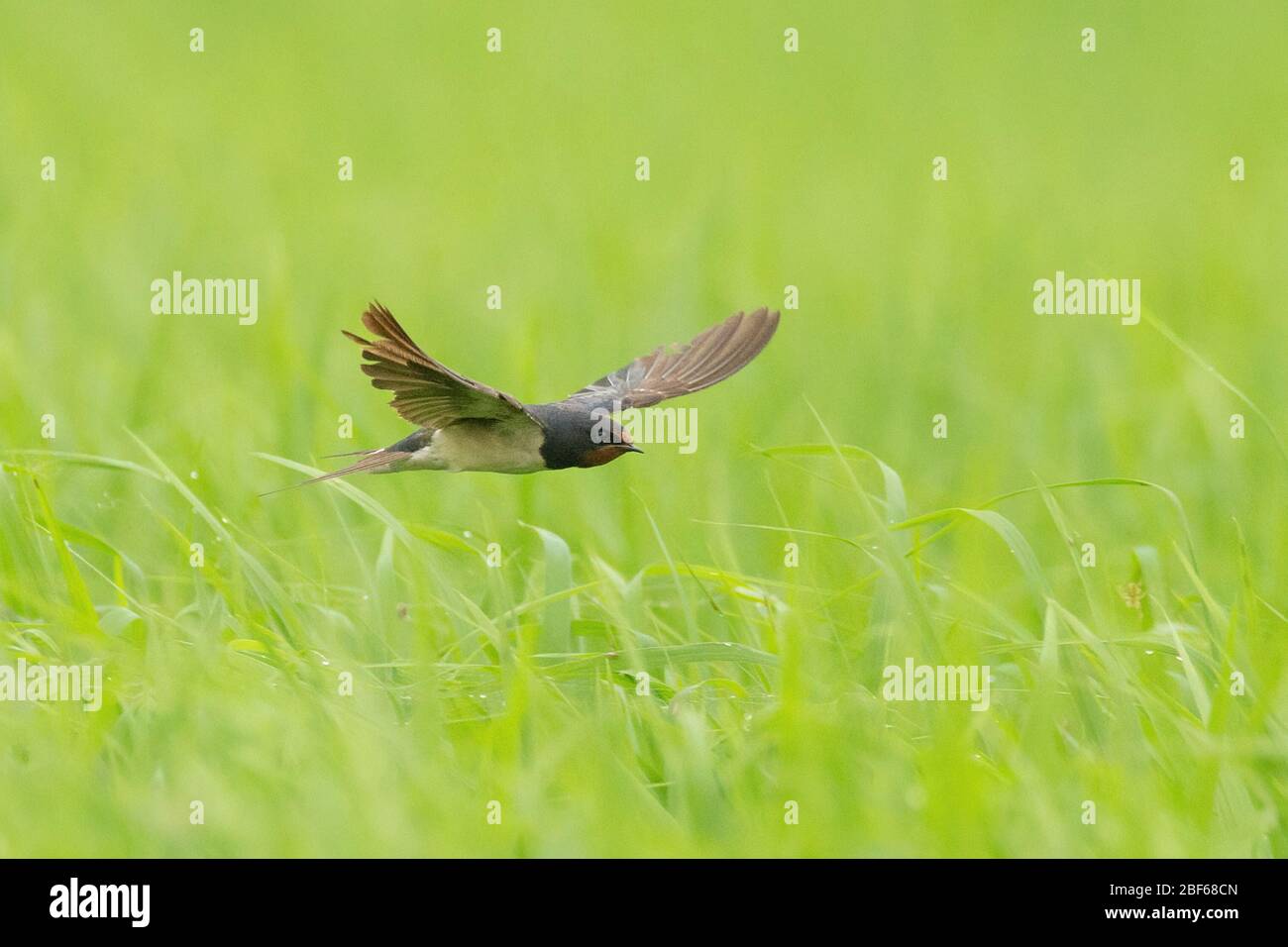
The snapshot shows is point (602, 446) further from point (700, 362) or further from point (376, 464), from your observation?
point (700, 362)

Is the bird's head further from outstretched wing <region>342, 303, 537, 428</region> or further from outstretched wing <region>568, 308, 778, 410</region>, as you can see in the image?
outstretched wing <region>568, 308, 778, 410</region>

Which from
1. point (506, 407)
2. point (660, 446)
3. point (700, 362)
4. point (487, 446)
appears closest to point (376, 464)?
point (487, 446)

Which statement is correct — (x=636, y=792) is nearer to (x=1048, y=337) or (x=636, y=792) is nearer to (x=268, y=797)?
(x=268, y=797)

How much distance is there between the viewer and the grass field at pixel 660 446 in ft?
15.6

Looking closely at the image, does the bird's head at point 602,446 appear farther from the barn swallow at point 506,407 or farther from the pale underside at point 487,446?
the pale underside at point 487,446

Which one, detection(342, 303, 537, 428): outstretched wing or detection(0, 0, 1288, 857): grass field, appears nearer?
detection(0, 0, 1288, 857): grass field

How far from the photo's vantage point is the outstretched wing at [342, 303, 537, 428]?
Result: 16.7ft

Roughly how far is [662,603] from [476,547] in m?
0.72

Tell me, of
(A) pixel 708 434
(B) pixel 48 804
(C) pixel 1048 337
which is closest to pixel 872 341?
(C) pixel 1048 337

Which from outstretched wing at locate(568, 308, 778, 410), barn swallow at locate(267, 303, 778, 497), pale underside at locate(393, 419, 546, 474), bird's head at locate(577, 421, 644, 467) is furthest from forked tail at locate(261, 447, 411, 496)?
outstretched wing at locate(568, 308, 778, 410)

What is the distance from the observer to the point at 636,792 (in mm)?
4746

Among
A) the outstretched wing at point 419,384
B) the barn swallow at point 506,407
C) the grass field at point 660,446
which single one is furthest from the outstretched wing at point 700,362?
the outstretched wing at point 419,384

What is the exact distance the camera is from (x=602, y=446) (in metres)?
6.05

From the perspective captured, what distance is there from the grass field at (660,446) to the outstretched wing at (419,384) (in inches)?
14.2
